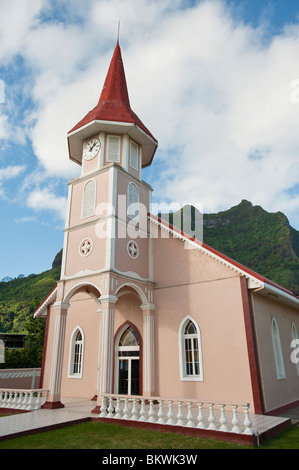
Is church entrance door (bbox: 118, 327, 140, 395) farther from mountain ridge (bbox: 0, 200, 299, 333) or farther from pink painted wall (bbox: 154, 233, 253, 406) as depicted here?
mountain ridge (bbox: 0, 200, 299, 333)

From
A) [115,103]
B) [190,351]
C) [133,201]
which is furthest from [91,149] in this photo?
[190,351]

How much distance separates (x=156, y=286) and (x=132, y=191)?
4273 mm

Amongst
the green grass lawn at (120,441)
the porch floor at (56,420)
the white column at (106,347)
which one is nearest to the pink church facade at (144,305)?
the white column at (106,347)

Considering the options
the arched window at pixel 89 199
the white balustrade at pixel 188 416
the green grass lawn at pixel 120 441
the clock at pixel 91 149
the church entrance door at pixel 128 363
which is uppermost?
the clock at pixel 91 149

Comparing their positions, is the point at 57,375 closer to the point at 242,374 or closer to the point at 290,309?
A: the point at 242,374

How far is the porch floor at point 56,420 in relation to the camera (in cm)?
815

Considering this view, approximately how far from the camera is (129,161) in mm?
14977

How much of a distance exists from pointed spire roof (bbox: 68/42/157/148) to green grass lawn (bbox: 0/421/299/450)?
11453 millimetres

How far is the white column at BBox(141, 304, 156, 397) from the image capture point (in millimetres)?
12305

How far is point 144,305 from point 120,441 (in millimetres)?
6172

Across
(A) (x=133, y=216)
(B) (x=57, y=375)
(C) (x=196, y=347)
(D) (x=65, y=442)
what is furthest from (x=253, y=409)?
(A) (x=133, y=216)

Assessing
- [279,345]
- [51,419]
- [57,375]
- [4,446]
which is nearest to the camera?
[4,446]

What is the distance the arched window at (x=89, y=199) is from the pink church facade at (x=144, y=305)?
63 mm

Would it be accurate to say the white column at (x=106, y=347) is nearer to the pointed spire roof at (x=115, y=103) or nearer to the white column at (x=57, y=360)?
the white column at (x=57, y=360)
